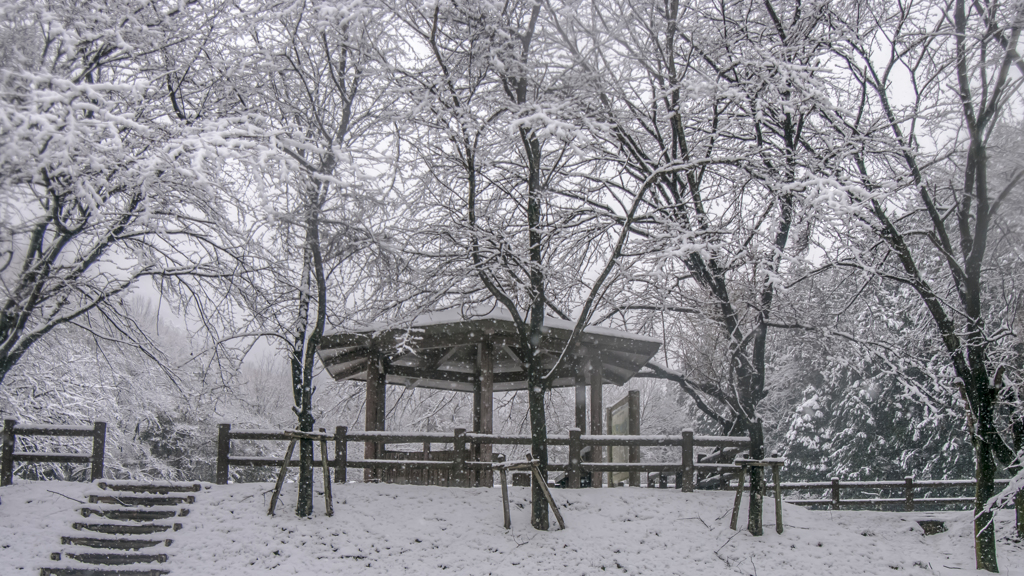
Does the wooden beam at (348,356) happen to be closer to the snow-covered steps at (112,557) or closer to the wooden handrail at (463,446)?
the wooden handrail at (463,446)

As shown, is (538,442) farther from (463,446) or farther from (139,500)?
(139,500)

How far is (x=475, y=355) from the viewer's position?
543 inches

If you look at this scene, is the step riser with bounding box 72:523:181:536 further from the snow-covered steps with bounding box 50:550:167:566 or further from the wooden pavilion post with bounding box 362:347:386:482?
the wooden pavilion post with bounding box 362:347:386:482

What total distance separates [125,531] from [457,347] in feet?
20.0

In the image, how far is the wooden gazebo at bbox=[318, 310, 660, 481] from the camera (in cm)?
1138

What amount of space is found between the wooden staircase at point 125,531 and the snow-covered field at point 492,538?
20 centimetres

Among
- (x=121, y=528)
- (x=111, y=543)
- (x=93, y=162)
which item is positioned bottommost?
(x=111, y=543)

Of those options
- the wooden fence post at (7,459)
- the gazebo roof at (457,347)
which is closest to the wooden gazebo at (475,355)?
the gazebo roof at (457,347)

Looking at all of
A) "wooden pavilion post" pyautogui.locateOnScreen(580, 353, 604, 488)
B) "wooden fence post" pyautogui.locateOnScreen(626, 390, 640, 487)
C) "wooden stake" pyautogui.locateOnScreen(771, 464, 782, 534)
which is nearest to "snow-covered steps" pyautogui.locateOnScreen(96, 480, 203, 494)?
"wooden pavilion post" pyautogui.locateOnScreen(580, 353, 604, 488)

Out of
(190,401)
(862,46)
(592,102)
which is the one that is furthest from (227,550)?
(862,46)

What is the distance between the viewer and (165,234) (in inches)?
365

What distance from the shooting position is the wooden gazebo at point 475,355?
11.4m

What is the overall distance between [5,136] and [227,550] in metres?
5.52

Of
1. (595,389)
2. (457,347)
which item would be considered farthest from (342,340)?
(595,389)
